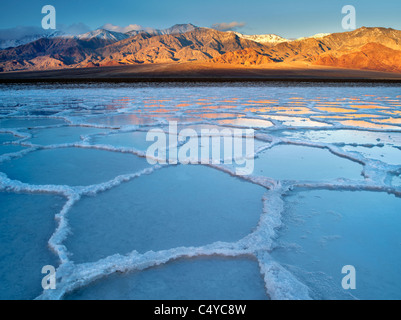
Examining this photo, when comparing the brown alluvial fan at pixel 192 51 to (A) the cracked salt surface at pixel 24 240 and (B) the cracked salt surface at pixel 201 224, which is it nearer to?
(B) the cracked salt surface at pixel 201 224

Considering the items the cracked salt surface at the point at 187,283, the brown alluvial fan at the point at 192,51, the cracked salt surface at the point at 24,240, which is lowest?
the cracked salt surface at the point at 187,283

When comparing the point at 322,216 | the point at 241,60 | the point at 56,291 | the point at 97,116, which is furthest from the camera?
the point at 241,60

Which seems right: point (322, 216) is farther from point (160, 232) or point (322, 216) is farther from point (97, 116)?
point (97, 116)

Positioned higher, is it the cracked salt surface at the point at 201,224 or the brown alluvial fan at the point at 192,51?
the brown alluvial fan at the point at 192,51

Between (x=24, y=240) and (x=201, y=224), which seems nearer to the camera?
(x=24, y=240)

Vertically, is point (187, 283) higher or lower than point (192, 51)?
lower

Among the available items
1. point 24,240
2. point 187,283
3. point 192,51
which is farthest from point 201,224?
point 192,51

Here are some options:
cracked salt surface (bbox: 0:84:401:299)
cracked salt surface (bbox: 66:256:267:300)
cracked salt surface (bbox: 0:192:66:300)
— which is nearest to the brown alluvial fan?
cracked salt surface (bbox: 0:84:401:299)

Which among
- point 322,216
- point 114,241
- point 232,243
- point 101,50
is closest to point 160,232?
point 114,241

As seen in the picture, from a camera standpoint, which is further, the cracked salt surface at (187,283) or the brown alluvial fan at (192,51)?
the brown alluvial fan at (192,51)

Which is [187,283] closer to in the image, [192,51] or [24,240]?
[24,240]

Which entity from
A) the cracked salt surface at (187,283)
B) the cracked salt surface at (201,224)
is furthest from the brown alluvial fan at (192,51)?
the cracked salt surface at (187,283)
